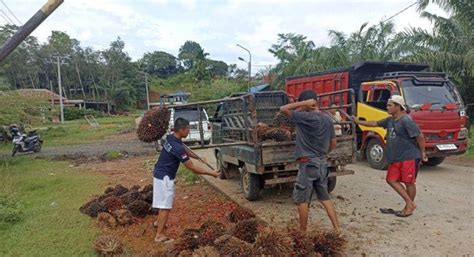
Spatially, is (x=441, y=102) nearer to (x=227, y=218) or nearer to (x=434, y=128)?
(x=434, y=128)

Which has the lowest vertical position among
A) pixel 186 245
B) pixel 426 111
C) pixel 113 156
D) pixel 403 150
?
pixel 113 156

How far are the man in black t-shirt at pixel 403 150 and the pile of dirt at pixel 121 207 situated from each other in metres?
3.75

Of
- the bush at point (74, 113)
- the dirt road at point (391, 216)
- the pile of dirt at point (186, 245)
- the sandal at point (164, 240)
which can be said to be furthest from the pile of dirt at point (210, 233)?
the bush at point (74, 113)

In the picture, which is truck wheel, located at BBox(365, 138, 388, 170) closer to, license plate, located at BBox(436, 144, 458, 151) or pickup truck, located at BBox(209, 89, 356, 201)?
license plate, located at BBox(436, 144, 458, 151)

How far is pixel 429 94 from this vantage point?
349 inches

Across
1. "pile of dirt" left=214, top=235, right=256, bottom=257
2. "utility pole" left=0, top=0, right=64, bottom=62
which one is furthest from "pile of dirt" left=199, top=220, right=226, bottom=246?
"utility pole" left=0, top=0, right=64, bottom=62

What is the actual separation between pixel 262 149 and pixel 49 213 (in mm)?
3760

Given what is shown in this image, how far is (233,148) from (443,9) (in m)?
10.9

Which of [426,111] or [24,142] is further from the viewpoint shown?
[24,142]

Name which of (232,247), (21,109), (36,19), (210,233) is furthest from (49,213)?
(21,109)

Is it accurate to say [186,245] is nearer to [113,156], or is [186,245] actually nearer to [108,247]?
[108,247]

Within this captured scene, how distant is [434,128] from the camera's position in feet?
27.8

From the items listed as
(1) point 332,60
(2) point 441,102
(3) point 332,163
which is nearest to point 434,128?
(2) point 441,102

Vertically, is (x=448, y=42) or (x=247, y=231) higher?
(x=448, y=42)
